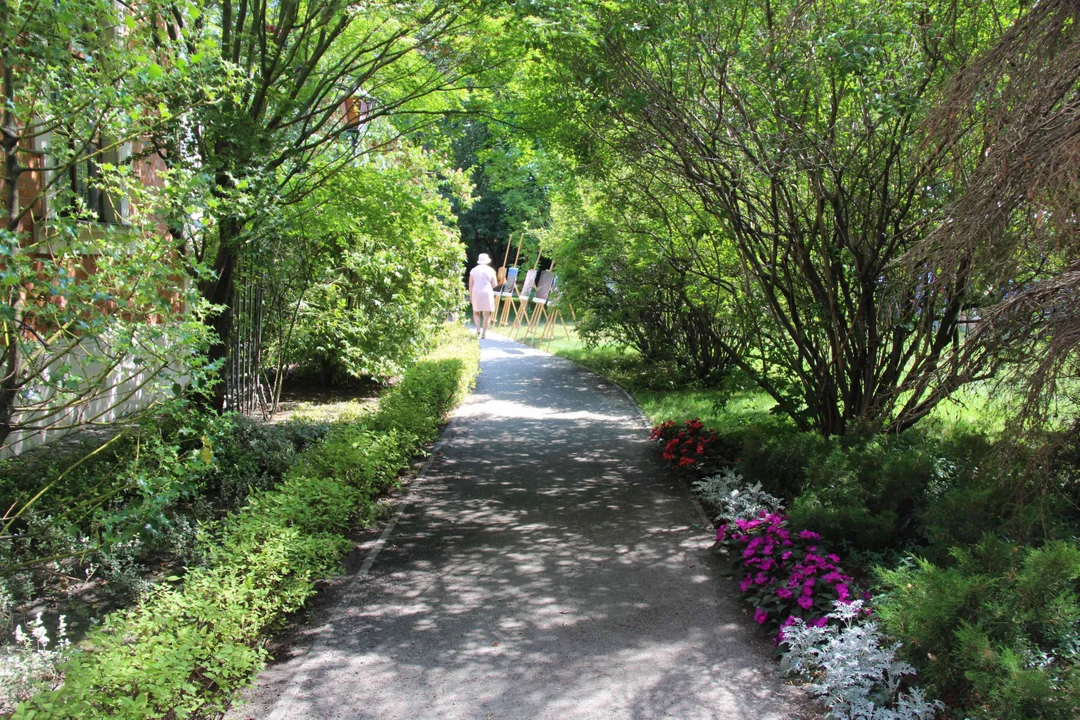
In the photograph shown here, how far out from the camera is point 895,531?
5695 mm

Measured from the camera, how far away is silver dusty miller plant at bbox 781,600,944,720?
375cm

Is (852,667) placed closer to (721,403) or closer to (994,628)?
(994,628)

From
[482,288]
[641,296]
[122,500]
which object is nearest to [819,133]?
[641,296]

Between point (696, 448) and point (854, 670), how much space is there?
485 centimetres

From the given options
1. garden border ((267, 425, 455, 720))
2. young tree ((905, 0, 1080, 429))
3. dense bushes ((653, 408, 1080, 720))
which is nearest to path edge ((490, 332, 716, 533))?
dense bushes ((653, 408, 1080, 720))

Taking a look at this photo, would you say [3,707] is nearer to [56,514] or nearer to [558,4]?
[56,514]

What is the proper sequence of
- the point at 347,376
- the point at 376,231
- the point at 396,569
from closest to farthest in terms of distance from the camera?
the point at 396,569 < the point at 376,231 < the point at 347,376

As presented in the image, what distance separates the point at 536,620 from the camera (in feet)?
16.7

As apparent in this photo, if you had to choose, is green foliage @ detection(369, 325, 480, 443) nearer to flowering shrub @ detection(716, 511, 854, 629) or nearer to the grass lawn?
the grass lawn

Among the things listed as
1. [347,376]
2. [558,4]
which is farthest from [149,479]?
[347,376]

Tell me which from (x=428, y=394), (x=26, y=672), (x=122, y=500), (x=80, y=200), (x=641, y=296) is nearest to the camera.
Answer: (x=26, y=672)

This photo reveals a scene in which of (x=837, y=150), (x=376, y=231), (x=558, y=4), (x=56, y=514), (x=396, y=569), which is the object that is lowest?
(x=396, y=569)

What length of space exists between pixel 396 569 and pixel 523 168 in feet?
20.5

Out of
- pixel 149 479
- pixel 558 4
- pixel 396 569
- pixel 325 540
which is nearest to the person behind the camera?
pixel 149 479
